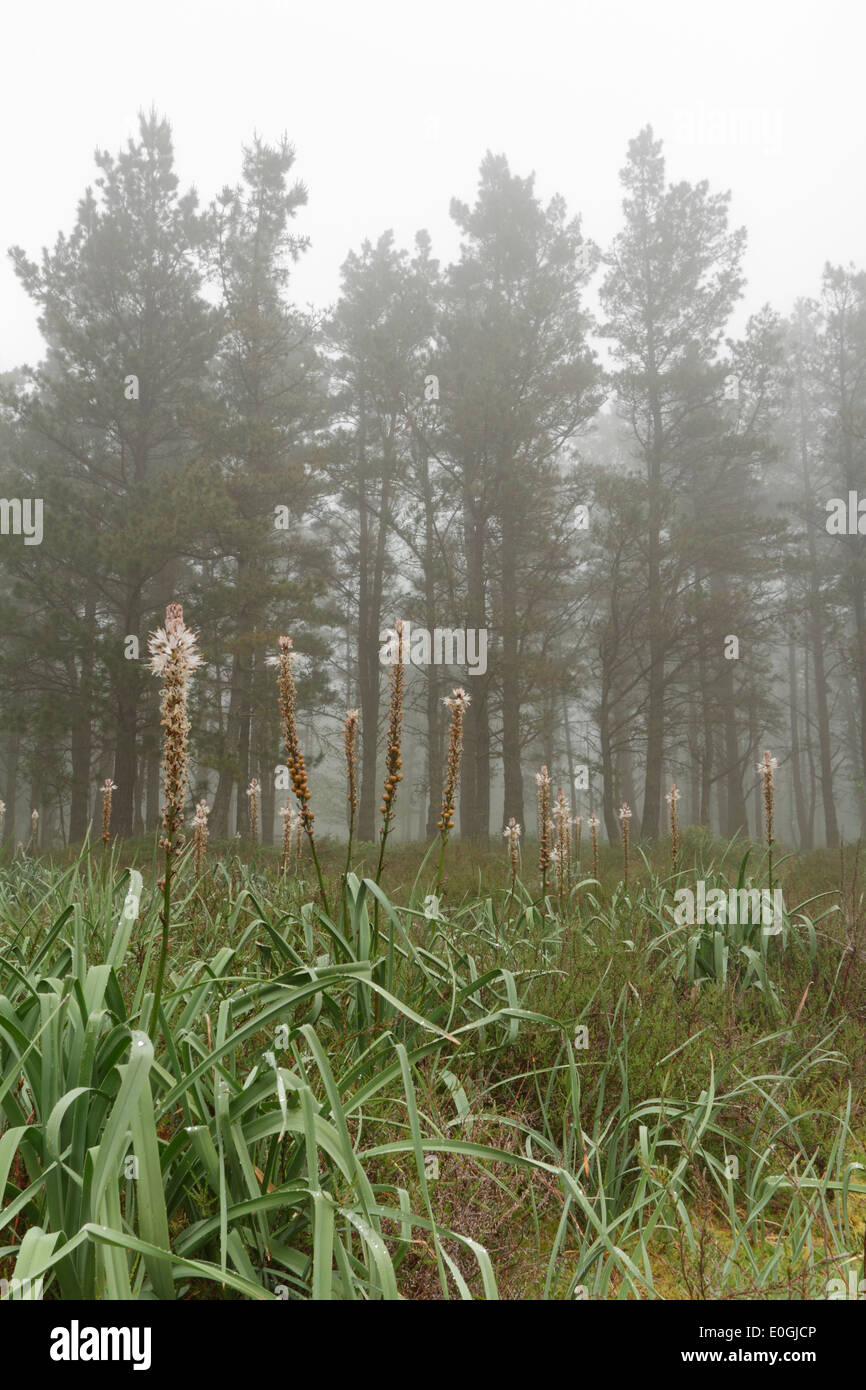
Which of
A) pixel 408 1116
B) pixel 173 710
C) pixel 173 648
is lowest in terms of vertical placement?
pixel 408 1116

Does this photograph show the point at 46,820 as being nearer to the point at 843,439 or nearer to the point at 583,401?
the point at 583,401

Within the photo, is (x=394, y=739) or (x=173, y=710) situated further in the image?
(x=394, y=739)

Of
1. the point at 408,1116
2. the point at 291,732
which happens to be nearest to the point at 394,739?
the point at 291,732

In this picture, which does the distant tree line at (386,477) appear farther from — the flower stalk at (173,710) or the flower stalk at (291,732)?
the flower stalk at (173,710)

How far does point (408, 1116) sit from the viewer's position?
2.38 m

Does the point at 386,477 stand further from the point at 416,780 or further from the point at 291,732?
the point at 291,732

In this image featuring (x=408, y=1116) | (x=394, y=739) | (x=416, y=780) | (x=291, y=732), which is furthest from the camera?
(x=416, y=780)

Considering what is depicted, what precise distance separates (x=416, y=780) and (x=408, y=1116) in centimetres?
1639

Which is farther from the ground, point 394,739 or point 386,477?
point 386,477

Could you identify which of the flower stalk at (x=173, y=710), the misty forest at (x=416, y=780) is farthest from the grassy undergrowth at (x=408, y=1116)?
the flower stalk at (x=173, y=710)

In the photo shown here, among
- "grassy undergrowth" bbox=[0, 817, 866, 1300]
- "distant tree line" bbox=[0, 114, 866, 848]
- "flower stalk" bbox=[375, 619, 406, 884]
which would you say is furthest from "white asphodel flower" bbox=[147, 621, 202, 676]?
"distant tree line" bbox=[0, 114, 866, 848]

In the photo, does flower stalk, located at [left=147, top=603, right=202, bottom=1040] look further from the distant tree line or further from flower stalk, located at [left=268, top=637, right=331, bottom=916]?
the distant tree line

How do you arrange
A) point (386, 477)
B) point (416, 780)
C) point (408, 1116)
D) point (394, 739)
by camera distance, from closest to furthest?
point (408, 1116) < point (394, 739) < point (386, 477) < point (416, 780)

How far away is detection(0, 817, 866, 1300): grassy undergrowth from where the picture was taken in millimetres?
1878
